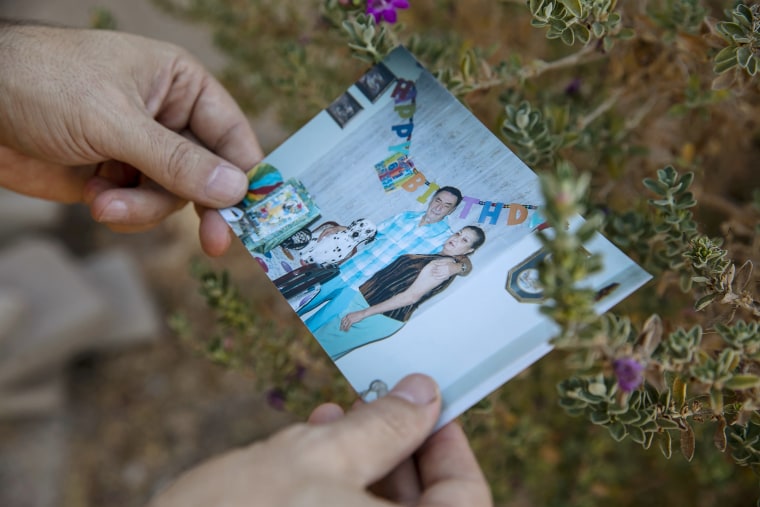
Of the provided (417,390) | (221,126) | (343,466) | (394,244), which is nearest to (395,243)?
(394,244)

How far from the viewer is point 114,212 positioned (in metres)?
1.32

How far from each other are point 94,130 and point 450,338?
2.43 feet

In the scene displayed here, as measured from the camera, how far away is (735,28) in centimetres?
97

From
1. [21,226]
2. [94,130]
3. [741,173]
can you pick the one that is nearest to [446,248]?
[94,130]

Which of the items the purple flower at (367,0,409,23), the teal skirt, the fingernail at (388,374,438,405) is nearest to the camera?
the fingernail at (388,374,438,405)

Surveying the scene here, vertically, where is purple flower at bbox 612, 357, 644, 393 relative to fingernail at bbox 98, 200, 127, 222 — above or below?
below

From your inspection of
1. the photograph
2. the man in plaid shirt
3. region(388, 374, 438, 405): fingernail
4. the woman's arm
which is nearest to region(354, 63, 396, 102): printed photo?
the photograph

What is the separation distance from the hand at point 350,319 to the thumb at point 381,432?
0.53 ft

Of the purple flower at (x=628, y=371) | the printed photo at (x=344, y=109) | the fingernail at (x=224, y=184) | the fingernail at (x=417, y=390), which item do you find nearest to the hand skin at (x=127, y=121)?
the fingernail at (x=224, y=184)

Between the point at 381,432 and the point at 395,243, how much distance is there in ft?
1.12

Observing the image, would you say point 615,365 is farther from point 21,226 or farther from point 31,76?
point 21,226

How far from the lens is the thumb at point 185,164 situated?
1192mm

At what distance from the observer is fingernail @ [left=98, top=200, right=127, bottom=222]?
132 cm

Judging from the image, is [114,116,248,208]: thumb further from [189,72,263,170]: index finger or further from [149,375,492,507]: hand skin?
[149,375,492,507]: hand skin
